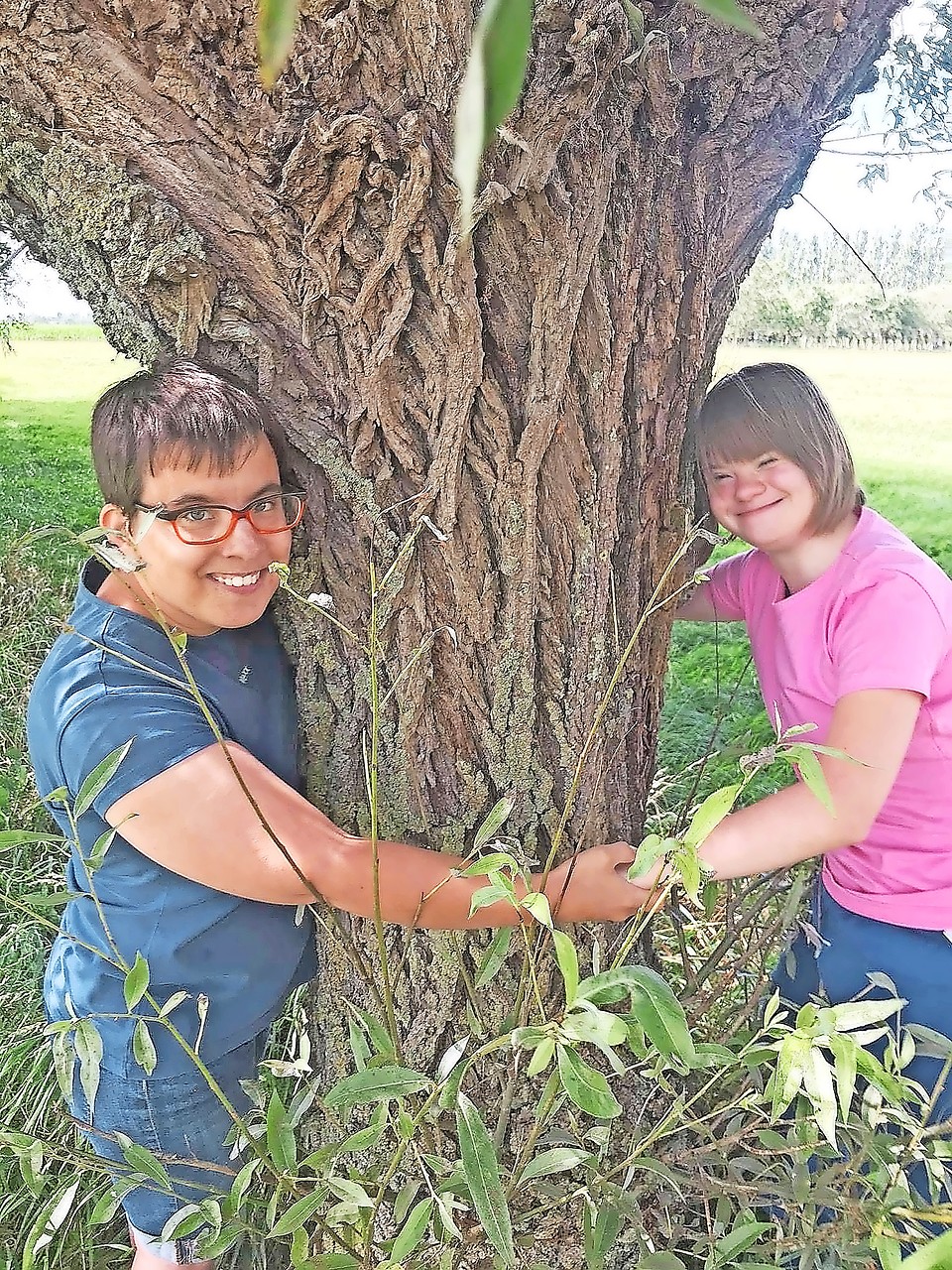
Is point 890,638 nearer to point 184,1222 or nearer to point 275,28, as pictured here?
point 184,1222

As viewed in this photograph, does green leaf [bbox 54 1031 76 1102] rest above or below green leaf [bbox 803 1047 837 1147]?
below

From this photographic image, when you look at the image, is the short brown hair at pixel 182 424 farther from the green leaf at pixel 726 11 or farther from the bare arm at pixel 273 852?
the green leaf at pixel 726 11

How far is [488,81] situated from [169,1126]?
1608 mm

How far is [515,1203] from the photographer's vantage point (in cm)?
140

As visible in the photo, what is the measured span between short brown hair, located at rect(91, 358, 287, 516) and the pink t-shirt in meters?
0.84

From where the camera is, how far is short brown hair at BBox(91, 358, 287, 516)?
4.20 ft

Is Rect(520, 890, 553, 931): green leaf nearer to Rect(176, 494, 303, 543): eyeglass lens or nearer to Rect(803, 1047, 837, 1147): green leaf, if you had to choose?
Rect(803, 1047, 837, 1147): green leaf

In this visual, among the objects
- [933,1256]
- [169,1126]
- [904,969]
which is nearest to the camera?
[933,1256]

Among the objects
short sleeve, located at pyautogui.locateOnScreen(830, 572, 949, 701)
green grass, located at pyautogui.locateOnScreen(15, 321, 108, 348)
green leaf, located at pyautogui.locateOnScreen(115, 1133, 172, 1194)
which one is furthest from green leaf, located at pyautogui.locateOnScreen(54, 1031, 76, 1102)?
green grass, located at pyautogui.locateOnScreen(15, 321, 108, 348)

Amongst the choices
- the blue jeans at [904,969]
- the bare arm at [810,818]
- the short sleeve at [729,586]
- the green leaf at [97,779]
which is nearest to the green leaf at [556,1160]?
the bare arm at [810,818]

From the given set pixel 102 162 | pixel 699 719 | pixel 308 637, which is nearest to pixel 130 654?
pixel 308 637

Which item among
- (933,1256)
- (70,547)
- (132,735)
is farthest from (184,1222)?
(70,547)

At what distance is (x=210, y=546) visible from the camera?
4.31ft

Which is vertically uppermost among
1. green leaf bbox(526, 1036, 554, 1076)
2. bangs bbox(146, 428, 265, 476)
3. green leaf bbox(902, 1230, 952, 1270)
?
bangs bbox(146, 428, 265, 476)
